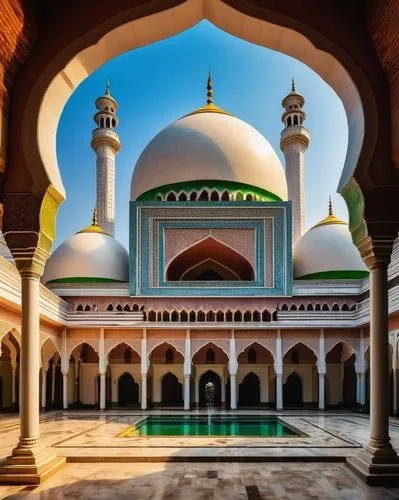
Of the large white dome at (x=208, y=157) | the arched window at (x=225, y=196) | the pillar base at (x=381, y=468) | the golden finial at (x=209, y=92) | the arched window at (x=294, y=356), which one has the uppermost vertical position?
the golden finial at (x=209, y=92)

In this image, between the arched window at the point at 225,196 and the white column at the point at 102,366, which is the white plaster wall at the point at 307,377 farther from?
the arched window at the point at 225,196

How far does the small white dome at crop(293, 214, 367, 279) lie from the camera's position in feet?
65.8

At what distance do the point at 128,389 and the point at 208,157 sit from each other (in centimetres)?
916

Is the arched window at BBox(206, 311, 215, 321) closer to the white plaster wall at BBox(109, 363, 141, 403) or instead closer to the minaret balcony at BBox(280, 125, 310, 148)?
the white plaster wall at BBox(109, 363, 141, 403)

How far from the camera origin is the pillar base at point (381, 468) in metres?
5.24

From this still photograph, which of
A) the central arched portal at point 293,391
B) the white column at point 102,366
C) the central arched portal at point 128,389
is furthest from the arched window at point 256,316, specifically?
the central arched portal at point 128,389

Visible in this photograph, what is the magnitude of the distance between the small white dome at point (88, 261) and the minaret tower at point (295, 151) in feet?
27.8

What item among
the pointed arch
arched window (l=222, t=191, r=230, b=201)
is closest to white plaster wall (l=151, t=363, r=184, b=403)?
the pointed arch

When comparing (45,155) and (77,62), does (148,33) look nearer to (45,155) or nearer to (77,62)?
(77,62)

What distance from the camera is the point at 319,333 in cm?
1781

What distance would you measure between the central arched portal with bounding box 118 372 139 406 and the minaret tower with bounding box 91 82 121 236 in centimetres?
785

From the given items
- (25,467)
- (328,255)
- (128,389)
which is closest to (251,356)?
(128,389)

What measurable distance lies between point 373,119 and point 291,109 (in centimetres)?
2176

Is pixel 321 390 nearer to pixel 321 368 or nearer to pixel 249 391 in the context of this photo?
pixel 321 368
